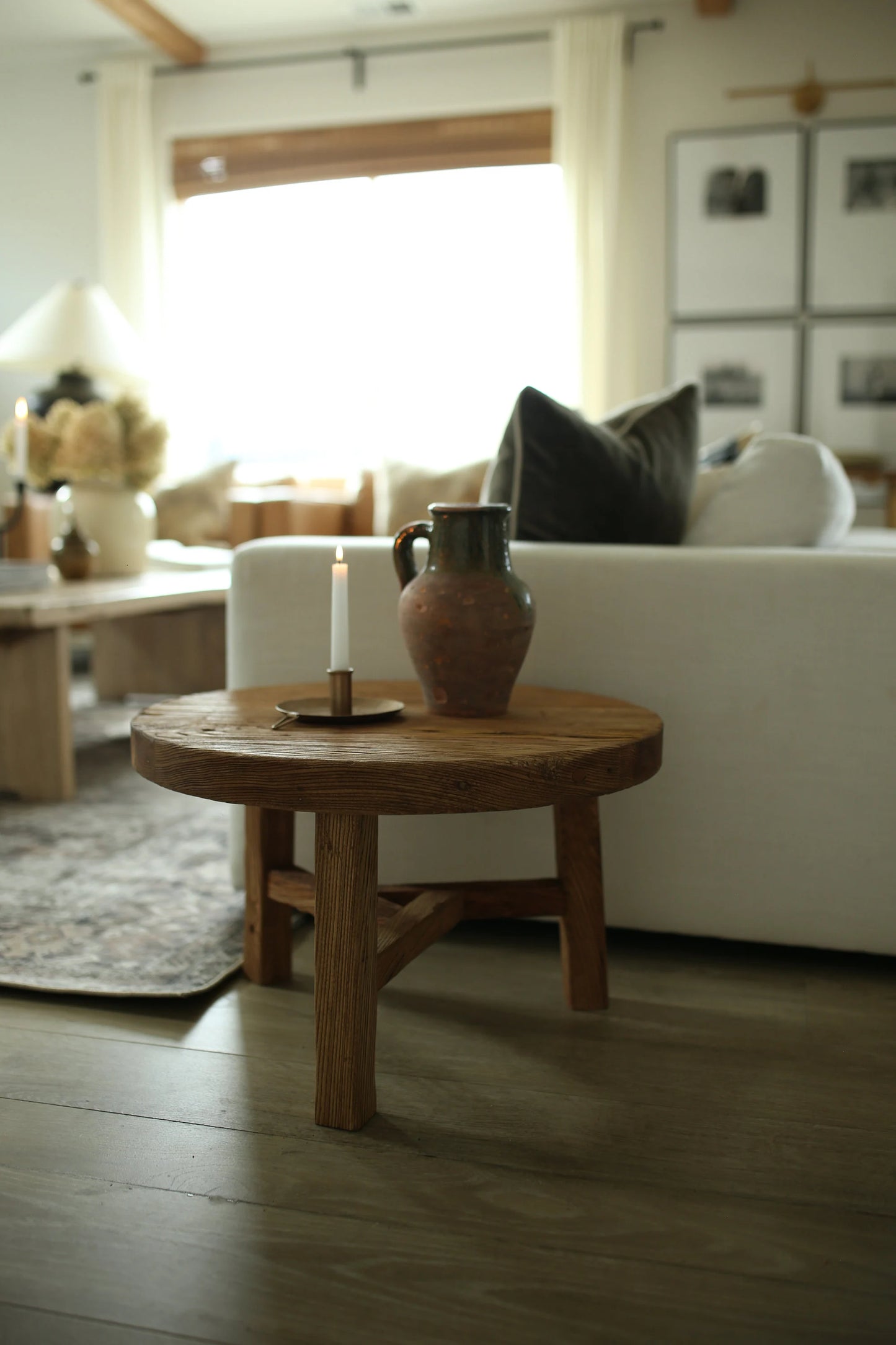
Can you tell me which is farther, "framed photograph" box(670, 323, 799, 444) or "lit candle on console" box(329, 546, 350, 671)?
"framed photograph" box(670, 323, 799, 444)

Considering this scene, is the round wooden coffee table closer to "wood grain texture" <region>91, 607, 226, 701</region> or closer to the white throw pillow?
the white throw pillow

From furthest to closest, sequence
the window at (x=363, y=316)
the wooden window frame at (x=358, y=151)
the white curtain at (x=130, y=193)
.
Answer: the white curtain at (x=130, y=193)
the window at (x=363, y=316)
the wooden window frame at (x=358, y=151)

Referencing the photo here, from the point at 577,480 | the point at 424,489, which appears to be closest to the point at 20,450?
the point at 424,489

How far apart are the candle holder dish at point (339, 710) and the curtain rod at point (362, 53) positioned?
4.55 m

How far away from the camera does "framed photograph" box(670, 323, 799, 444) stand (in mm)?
4953

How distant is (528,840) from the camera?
1.71 metres

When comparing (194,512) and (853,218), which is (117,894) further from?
(853,218)

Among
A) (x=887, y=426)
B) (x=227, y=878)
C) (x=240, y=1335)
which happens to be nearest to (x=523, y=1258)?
(x=240, y=1335)

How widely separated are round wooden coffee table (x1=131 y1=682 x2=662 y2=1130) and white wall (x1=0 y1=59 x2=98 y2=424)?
5.03m

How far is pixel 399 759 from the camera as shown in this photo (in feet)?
3.60

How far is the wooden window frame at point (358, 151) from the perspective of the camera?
519 cm

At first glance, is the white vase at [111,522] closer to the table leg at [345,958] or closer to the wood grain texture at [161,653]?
the wood grain texture at [161,653]

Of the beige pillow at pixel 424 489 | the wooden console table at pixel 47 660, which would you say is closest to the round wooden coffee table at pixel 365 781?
the wooden console table at pixel 47 660

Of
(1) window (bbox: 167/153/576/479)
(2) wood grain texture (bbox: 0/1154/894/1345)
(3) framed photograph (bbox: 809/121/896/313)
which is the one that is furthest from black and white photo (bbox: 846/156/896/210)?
(2) wood grain texture (bbox: 0/1154/894/1345)
